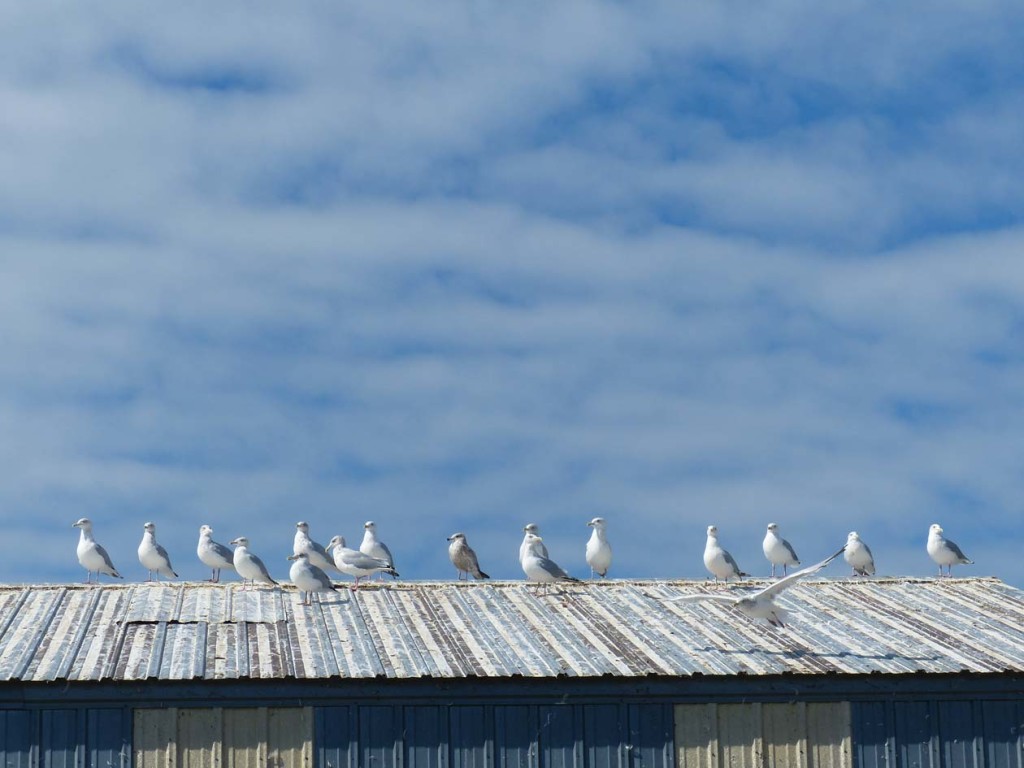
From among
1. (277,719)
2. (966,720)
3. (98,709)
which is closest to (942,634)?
→ (966,720)

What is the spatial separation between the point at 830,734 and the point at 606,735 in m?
3.25

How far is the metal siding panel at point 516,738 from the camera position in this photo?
23.9 metres

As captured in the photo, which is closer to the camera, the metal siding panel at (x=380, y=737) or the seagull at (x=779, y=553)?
the metal siding panel at (x=380, y=737)

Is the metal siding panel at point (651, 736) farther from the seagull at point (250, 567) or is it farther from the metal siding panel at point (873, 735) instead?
the seagull at point (250, 567)

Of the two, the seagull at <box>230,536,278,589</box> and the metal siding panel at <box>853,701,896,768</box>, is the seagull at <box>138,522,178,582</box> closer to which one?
the seagull at <box>230,536,278,589</box>

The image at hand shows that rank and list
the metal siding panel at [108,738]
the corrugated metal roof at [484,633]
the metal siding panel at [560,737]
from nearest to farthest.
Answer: the metal siding panel at [108,738] → the metal siding panel at [560,737] → the corrugated metal roof at [484,633]

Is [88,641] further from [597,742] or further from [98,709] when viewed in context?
[597,742]

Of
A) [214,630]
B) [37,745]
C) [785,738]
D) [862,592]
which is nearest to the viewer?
[37,745]

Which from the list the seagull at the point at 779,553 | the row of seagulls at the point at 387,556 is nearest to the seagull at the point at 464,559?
the row of seagulls at the point at 387,556

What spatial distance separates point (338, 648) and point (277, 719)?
74.2 inches

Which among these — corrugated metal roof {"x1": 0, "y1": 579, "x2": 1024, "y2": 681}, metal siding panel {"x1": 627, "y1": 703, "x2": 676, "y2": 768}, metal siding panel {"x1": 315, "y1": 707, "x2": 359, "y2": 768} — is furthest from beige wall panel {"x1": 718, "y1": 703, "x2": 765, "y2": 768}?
metal siding panel {"x1": 315, "y1": 707, "x2": 359, "y2": 768}

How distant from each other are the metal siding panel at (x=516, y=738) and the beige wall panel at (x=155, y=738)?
14.3ft

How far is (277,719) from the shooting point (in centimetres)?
2369

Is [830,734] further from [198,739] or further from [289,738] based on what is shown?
[198,739]
